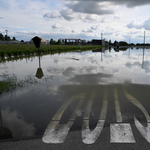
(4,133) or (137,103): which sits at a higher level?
(137,103)

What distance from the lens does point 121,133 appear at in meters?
3.62

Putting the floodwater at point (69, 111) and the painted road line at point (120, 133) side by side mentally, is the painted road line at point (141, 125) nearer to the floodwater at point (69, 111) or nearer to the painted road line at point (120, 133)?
the floodwater at point (69, 111)

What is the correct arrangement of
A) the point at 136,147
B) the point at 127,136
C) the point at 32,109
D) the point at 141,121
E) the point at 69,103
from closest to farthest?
1. the point at 136,147
2. the point at 127,136
3. the point at 141,121
4. the point at 32,109
5. the point at 69,103

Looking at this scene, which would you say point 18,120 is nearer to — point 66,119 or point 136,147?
point 66,119

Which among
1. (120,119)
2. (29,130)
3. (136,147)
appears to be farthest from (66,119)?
(136,147)

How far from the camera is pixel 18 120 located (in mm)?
4348

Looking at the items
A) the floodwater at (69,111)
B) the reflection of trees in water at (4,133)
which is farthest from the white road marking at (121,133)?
the reflection of trees in water at (4,133)

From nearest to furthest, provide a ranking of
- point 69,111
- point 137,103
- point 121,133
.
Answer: point 121,133 → point 69,111 → point 137,103

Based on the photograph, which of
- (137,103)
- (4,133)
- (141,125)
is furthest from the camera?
(137,103)

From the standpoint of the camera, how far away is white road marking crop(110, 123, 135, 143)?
11.0 ft

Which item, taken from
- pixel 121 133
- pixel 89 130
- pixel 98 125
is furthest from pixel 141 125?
pixel 89 130

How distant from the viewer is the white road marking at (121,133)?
335 centimetres

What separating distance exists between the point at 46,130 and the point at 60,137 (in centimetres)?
46

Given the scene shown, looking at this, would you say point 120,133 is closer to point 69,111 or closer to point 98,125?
point 98,125
